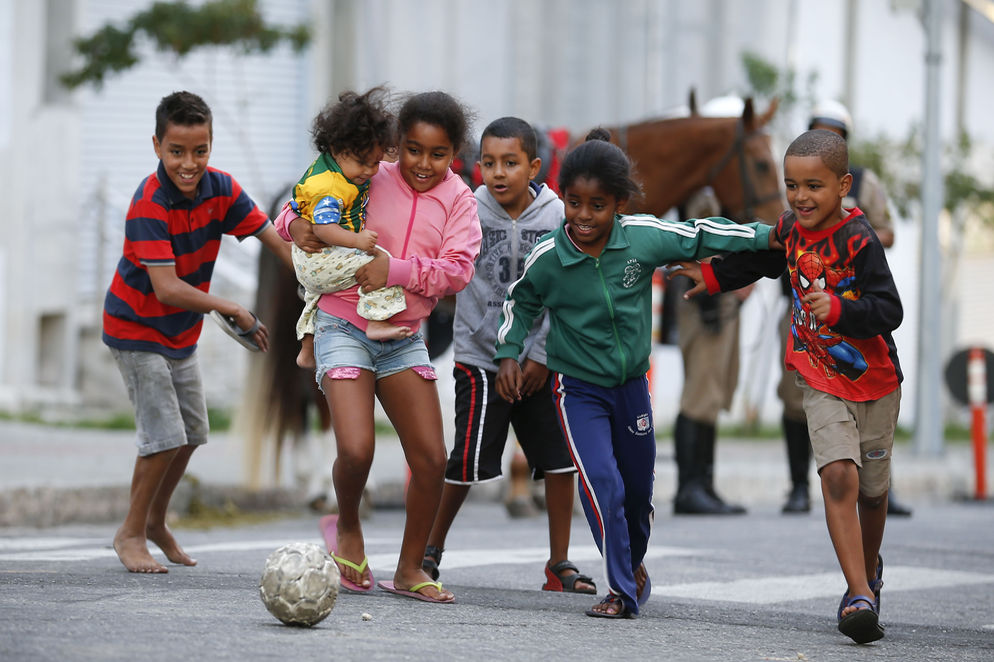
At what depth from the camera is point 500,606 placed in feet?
16.8

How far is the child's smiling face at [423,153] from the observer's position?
527 centimetres

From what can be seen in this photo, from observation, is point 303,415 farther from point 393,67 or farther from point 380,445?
point 393,67

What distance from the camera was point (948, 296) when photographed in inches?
904

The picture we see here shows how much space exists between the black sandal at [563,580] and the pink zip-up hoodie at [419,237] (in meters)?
1.22

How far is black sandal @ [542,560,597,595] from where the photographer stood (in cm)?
582

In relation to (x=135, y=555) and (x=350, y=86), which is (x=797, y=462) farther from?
(x=350, y=86)

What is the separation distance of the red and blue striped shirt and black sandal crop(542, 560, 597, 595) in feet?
5.24

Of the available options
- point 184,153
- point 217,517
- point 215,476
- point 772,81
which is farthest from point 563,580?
point 772,81

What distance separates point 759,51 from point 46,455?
1324cm

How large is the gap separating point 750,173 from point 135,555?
189 inches

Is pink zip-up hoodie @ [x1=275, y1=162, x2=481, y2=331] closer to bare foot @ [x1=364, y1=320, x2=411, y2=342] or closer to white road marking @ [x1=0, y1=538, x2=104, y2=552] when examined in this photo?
bare foot @ [x1=364, y1=320, x2=411, y2=342]

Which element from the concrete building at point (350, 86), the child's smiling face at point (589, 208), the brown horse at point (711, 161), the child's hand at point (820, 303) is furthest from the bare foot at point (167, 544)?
the concrete building at point (350, 86)

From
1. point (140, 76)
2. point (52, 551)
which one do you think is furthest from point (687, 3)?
point (52, 551)

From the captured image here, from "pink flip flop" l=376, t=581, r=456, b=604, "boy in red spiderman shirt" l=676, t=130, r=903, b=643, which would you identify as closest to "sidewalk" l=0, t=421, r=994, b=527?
"pink flip flop" l=376, t=581, r=456, b=604
